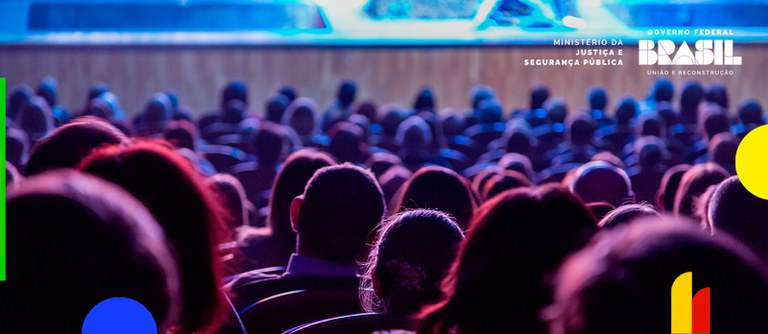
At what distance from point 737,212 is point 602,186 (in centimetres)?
57

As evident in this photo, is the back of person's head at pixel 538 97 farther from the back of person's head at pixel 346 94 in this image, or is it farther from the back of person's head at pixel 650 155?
the back of person's head at pixel 650 155

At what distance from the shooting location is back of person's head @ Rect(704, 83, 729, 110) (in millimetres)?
5457

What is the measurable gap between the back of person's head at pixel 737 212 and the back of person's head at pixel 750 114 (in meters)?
2.58

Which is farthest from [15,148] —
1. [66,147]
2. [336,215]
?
[336,215]

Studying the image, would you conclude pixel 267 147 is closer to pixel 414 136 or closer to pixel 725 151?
pixel 414 136

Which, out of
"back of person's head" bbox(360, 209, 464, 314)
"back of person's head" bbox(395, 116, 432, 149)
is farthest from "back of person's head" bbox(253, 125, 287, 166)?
"back of person's head" bbox(360, 209, 464, 314)

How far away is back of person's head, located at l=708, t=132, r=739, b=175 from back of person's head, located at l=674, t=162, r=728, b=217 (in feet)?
2.43

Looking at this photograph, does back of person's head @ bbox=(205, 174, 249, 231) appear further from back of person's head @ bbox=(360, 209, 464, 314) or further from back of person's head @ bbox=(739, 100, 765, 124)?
back of person's head @ bbox=(739, 100, 765, 124)

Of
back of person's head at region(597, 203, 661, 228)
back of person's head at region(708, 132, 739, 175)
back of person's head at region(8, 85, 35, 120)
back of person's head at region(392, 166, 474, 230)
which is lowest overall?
back of person's head at region(708, 132, 739, 175)

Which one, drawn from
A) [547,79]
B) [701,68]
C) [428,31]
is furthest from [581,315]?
[547,79]

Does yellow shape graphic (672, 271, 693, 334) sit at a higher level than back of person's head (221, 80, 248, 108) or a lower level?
higher

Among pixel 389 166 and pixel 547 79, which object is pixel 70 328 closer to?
pixel 389 166

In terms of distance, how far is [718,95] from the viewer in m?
5.51

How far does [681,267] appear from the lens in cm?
94
